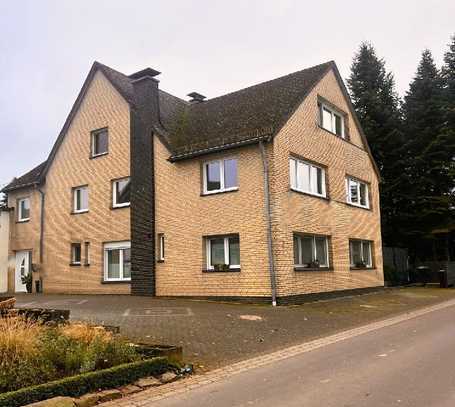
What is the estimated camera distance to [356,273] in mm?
23656

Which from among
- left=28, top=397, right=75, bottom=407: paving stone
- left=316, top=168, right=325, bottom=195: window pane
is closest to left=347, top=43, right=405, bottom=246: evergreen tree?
left=316, top=168, right=325, bottom=195: window pane

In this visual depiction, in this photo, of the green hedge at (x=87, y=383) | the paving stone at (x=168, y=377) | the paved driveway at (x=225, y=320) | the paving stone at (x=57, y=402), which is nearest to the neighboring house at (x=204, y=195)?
the paved driveway at (x=225, y=320)

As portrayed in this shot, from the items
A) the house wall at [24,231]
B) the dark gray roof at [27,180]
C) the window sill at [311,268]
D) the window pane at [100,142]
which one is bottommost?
the window sill at [311,268]

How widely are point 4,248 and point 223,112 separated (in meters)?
14.5

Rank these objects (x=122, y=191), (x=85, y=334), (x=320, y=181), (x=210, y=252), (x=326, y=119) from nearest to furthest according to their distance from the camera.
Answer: (x=85, y=334), (x=210, y=252), (x=320, y=181), (x=122, y=191), (x=326, y=119)

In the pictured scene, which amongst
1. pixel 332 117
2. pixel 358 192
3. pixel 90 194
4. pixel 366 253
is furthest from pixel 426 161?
pixel 90 194

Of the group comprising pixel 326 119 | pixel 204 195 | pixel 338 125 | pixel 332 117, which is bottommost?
pixel 204 195

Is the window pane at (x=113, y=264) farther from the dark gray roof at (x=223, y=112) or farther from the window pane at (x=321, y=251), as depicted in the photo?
the window pane at (x=321, y=251)

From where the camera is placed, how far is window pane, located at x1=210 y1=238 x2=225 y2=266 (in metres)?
19.4

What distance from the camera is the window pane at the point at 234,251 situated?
18.9 meters

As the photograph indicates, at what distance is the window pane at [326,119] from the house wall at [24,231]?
15.2m

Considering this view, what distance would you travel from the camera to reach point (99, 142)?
25156mm

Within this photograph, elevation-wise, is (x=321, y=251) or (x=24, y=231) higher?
(x=24, y=231)

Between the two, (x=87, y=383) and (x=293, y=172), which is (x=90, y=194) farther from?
(x=87, y=383)
